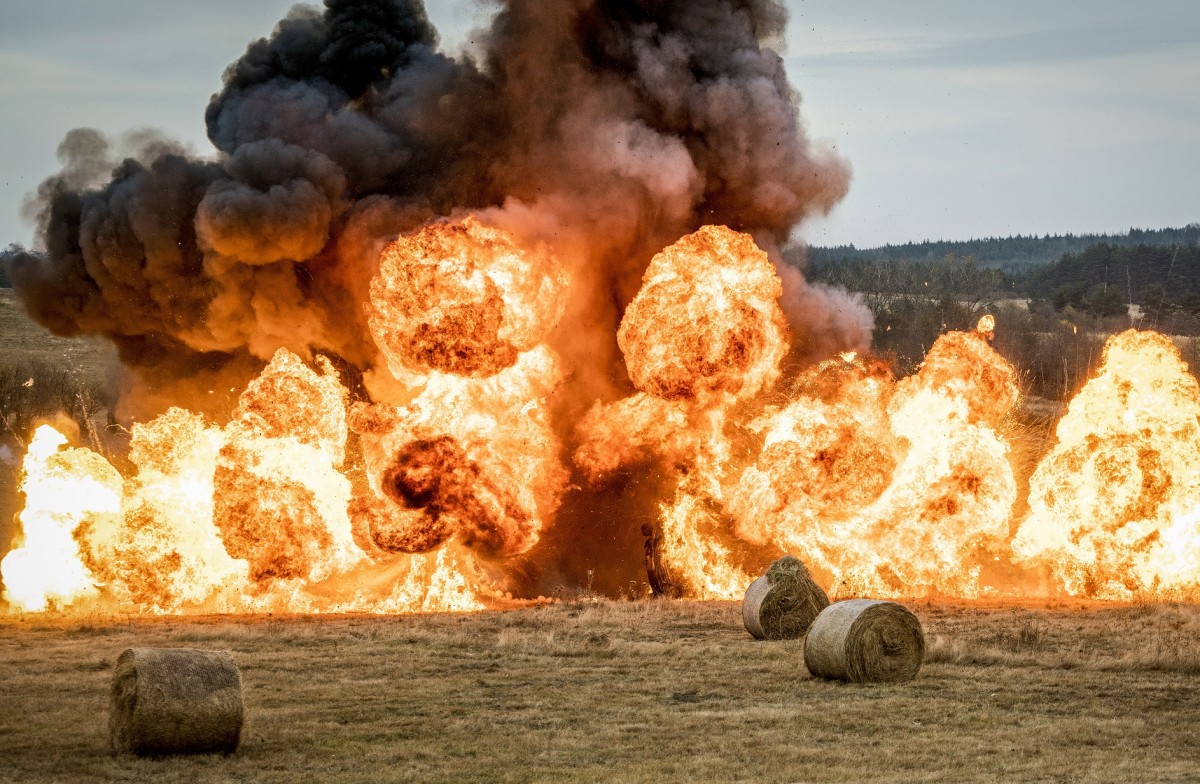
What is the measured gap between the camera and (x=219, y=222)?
123 ft

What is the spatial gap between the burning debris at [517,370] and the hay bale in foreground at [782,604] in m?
6.89

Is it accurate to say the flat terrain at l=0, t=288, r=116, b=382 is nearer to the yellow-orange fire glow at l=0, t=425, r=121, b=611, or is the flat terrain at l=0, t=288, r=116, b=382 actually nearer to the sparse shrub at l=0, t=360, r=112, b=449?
the sparse shrub at l=0, t=360, r=112, b=449

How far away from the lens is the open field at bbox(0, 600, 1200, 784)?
735 inches

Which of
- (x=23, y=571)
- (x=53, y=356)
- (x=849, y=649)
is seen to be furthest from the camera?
(x=53, y=356)

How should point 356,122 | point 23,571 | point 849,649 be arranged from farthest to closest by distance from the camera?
point 356,122 → point 23,571 → point 849,649

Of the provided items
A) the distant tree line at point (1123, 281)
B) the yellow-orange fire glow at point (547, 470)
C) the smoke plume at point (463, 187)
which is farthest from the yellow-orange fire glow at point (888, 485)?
the distant tree line at point (1123, 281)

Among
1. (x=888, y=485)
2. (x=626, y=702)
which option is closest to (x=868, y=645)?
(x=626, y=702)

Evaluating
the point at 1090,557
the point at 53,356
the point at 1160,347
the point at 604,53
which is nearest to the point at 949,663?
the point at 1090,557

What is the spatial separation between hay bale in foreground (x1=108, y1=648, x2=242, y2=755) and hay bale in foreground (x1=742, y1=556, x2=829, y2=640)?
12.7 m

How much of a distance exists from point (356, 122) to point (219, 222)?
169 inches

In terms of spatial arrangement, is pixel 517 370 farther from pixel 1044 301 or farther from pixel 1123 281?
pixel 1123 281

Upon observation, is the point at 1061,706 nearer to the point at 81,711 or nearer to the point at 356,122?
the point at 81,711

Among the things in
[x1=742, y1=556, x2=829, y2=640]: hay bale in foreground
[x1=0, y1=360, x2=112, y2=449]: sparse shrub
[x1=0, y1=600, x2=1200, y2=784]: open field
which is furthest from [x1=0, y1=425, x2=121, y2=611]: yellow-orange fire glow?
[x1=0, y1=360, x2=112, y2=449]: sparse shrub

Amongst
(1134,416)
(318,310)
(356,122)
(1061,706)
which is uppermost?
(356,122)
